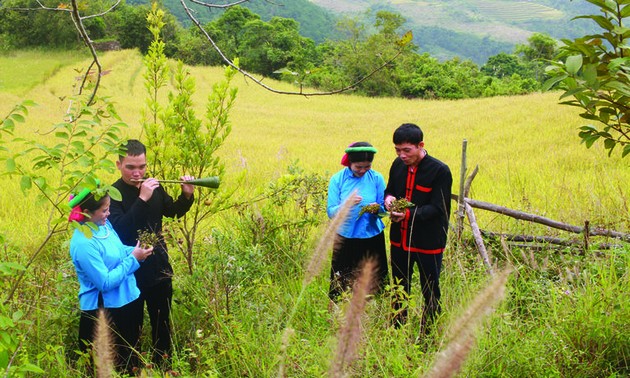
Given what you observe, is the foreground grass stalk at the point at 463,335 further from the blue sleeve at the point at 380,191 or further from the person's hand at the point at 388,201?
the blue sleeve at the point at 380,191

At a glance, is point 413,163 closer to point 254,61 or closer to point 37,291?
point 37,291

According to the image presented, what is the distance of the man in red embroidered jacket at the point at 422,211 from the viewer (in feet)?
A: 11.3

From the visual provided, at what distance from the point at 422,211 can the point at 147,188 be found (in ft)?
5.45

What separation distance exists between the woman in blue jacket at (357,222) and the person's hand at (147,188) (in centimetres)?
123

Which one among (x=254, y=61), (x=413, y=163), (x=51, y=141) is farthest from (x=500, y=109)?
(x=254, y=61)

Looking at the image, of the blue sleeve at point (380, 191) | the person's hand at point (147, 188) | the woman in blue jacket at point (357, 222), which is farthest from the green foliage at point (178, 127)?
the blue sleeve at point (380, 191)

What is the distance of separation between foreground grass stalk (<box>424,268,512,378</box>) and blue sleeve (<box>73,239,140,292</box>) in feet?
7.39

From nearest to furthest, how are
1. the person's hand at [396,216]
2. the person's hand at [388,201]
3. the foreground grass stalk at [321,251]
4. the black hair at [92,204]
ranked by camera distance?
the foreground grass stalk at [321,251] < the black hair at [92,204] < the person's hand at [396,216] < the person's hand at [388,201]

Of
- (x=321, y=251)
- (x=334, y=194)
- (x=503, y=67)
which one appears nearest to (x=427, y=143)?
(x=334, y=194)

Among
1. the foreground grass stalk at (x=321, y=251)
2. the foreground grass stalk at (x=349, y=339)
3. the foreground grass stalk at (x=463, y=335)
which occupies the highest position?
the foreground grass stalk at (x=463, y=335)

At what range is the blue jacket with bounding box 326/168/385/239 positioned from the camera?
3.76m

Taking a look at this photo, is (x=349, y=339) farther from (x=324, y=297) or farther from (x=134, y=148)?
(x=324, y=297)

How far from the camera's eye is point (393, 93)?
120ft

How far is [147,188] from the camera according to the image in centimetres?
302
